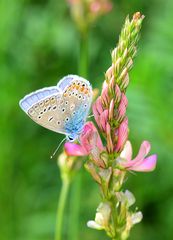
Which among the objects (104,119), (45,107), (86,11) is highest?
(86,11)

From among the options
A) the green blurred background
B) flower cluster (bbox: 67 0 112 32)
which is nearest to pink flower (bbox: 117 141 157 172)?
the green blurred background

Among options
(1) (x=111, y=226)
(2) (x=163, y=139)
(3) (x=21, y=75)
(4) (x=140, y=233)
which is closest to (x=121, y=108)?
(1) (x=111, y=226)

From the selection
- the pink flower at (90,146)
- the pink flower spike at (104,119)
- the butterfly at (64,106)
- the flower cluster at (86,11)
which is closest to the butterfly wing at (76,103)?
the butterfly at (64,106)

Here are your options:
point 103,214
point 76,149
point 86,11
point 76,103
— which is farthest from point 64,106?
point 86,11

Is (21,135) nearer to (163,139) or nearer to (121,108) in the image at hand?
(163,139)

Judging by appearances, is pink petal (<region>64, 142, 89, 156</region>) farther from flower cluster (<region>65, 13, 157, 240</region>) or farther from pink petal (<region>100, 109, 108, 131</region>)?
pink petal (<region>100, 109, 108, 131</region>)

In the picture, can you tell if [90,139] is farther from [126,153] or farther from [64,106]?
[64,106]
